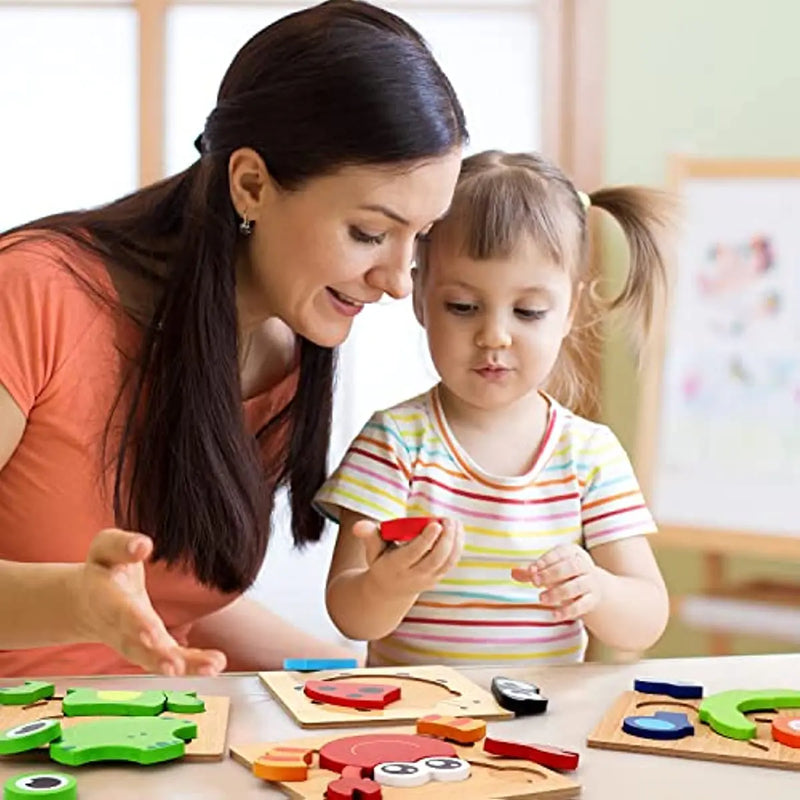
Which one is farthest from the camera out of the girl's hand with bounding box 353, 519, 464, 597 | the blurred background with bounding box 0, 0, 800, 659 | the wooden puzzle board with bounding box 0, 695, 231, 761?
the blurred background with bounding box 0, 0, 800, 659

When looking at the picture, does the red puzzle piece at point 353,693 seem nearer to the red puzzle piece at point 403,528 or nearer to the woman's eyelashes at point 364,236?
the red puzzle piece at point 403,528

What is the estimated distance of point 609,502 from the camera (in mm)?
1403

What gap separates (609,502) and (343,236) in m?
0.36

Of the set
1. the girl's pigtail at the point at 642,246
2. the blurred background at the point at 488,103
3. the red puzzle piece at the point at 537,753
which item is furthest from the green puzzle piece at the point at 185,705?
the blurred background at the point at 488,103

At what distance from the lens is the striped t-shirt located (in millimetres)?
1359

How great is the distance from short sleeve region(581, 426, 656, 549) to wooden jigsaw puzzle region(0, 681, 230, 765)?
487mm

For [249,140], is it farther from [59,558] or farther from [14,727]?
[14,727]

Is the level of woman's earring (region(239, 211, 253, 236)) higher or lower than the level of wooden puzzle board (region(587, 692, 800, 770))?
higher

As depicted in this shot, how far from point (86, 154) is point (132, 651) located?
8.51 ft

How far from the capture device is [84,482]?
1.42 meters

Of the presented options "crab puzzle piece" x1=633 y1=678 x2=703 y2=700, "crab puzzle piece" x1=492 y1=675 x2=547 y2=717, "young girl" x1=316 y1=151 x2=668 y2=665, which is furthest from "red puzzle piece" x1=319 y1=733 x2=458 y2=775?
"young girl" x1=316 y1=151 x2=668 y2=665

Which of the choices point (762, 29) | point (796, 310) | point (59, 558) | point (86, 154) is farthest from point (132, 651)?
point (762, 29)

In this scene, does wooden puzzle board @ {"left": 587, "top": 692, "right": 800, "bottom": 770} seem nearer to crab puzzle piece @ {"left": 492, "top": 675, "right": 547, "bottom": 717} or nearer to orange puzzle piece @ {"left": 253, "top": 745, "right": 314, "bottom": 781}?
crab puzzle piece @ {"left": 492, "top": 675, "right": 547, "bottom": 717}

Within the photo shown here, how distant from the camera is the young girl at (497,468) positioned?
1359 mm
